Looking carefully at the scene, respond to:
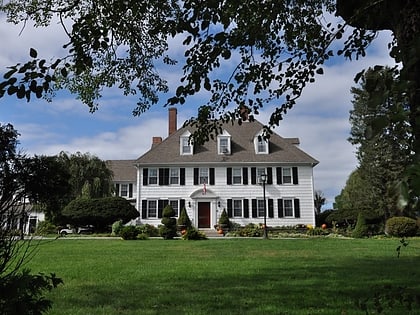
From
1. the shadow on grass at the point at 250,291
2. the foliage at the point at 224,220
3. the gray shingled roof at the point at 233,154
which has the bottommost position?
the shadow on grass at the point at 250,291

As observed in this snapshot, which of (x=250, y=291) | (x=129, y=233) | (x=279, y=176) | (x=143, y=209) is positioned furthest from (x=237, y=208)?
(x=250, y=291)

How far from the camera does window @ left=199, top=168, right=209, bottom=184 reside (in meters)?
31.6

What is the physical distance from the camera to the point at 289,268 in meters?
9.07

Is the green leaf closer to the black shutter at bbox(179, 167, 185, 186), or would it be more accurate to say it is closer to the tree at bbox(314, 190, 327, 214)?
the black shutter at bbox(179, 167, 185, 186)

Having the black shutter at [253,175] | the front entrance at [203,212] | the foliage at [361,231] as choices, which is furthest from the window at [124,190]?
the foliage at [361,231]

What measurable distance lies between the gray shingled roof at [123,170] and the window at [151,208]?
14.6 meters

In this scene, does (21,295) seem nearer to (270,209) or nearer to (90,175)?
(270,209)

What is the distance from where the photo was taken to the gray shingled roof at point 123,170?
4594cm

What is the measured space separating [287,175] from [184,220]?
853 centimetres

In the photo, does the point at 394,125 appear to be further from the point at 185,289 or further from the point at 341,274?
the point at 341,274

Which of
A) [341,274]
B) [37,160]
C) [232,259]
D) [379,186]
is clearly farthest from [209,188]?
[37,160]

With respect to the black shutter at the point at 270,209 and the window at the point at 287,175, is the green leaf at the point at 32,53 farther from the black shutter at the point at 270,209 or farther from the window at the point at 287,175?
the window at the point at 287,175

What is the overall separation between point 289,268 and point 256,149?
23.6m

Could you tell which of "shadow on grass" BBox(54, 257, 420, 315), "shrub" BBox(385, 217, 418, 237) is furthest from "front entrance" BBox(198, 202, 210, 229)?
"shadow on grass" BBox(54, 257, 420, 315)
